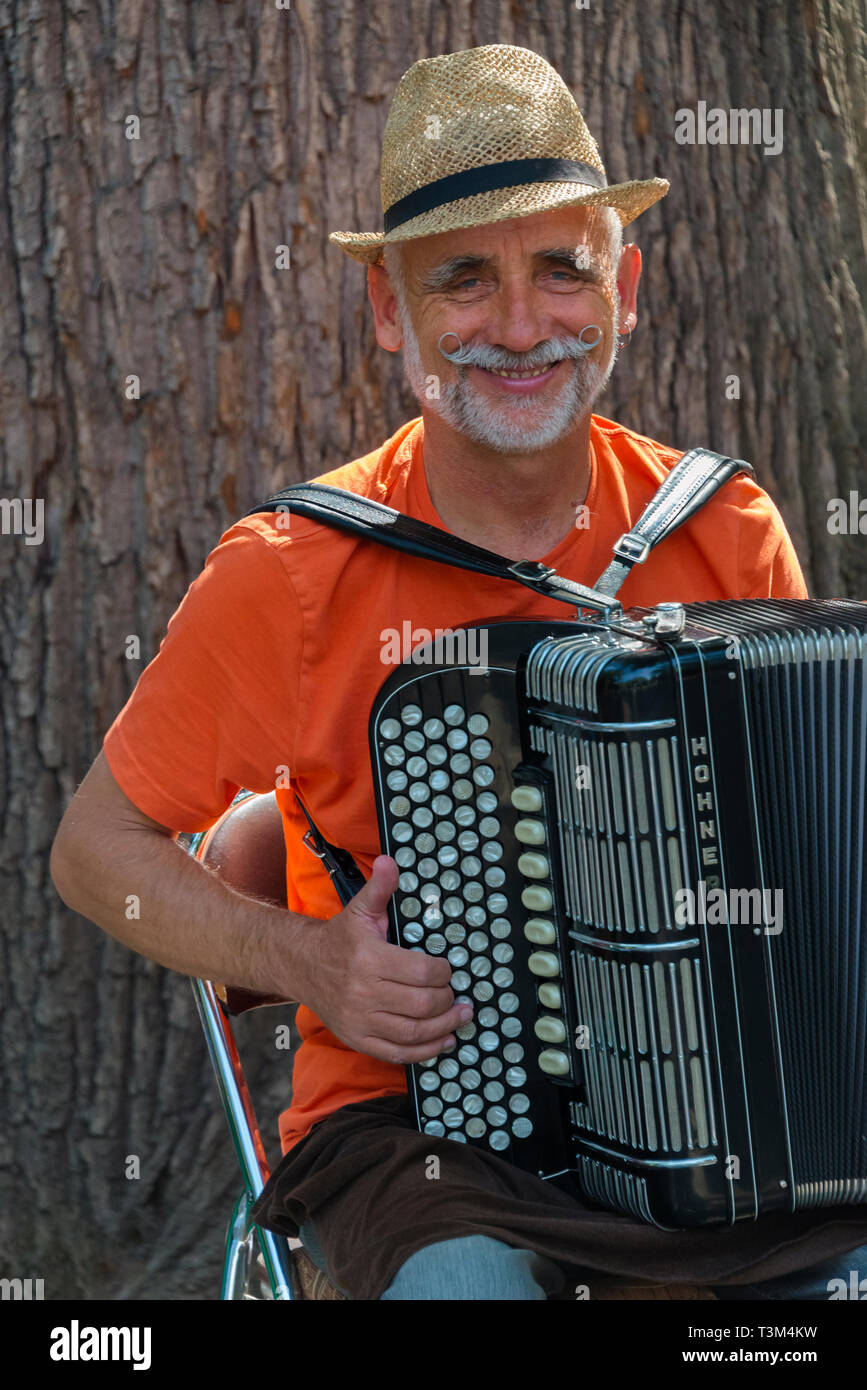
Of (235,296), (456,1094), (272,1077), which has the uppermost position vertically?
(235,296)

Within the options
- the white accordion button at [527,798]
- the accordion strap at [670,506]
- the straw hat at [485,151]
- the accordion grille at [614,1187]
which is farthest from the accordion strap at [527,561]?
the accordion grille at [614,1187]

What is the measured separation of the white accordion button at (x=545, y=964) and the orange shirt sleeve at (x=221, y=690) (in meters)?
0.50

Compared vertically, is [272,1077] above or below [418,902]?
below

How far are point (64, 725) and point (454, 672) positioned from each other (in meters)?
1.34

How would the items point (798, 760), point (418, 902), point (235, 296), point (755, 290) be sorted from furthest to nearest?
point (755, 290), point (235, 296), point (418, 902), point (798, 760)

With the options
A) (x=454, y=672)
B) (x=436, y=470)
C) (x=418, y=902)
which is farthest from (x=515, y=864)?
(x=436, y=470)

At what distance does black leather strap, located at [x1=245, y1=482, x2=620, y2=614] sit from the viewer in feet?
6.33

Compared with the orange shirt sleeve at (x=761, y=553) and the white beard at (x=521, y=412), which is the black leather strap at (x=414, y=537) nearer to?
the white beard at (x=521, y=412)

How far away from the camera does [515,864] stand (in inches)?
71.6

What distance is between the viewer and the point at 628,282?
89.5 inches

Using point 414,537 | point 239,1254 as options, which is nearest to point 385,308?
point 414,537

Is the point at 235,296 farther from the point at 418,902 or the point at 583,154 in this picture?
the point at 418,902

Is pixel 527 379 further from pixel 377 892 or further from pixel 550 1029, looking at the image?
pixel 550 1029

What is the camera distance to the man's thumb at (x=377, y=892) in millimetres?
1827
